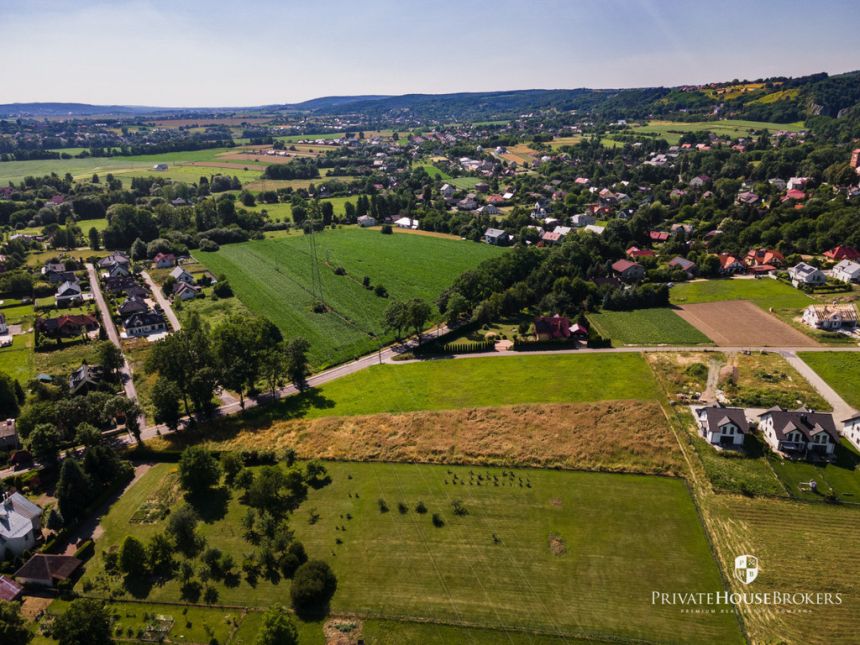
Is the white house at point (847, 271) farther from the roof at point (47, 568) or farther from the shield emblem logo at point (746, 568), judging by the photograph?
the roof at point (47, 568)

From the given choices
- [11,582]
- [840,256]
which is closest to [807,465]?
[11,582]

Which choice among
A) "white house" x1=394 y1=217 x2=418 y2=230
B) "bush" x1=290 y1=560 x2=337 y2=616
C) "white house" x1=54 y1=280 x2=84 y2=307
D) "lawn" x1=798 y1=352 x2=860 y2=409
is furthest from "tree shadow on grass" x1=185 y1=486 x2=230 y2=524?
"white house" x1=394 y1=217 x2=418 y2=230

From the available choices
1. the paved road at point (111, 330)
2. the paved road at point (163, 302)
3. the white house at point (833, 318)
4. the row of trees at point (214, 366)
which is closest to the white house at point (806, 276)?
the white house at point (833, 318)

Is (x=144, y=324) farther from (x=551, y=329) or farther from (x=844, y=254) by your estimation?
(x=844, y=254)

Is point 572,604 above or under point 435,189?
under

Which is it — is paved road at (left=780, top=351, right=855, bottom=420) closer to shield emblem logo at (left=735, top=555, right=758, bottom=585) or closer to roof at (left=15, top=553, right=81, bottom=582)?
shield emblem logo at (left=735, top=555, right=758, bottom=585)

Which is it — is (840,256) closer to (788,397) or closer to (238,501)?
(788,397)
